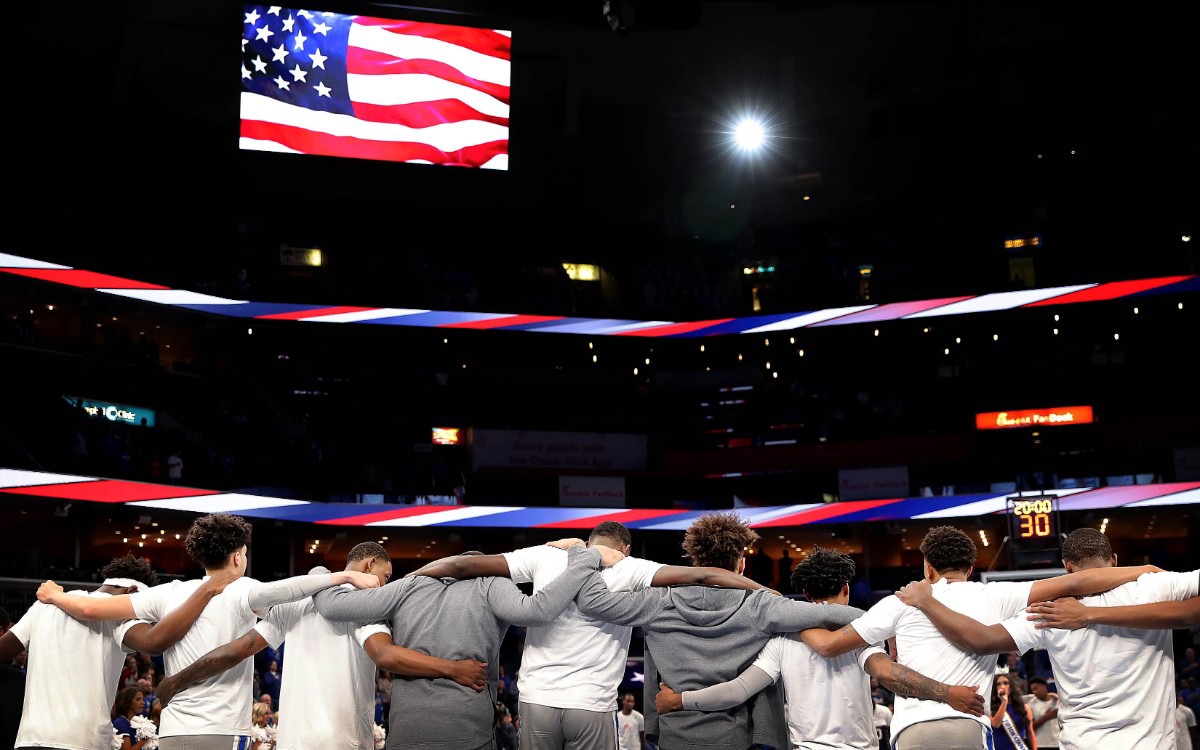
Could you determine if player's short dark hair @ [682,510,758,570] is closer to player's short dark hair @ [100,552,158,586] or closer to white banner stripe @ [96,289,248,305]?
player's short dark hair @ [100,552,158,586]

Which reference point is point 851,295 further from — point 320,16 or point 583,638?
point 583,638

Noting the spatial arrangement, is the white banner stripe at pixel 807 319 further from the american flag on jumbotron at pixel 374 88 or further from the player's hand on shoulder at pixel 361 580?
the player's hand on shoulder at pixel 361 580

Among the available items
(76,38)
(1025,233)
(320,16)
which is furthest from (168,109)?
(1025,233)

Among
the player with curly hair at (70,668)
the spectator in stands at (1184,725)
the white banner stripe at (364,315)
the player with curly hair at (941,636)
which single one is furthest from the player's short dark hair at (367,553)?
the white banner stripe at (364,315)

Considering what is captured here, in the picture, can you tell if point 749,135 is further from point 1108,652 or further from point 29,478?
point 1108,652

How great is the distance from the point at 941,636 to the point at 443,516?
1903cm

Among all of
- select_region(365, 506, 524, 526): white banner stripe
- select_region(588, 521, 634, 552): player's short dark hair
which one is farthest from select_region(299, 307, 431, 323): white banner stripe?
select_region(588, 521, 634, 552): player's short dark hair

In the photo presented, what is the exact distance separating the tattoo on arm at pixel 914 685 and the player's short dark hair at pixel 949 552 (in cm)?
48

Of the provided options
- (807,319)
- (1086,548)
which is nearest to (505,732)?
(1086,548)

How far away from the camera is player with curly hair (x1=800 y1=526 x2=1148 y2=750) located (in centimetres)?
497

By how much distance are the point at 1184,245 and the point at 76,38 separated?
2503 centimetres

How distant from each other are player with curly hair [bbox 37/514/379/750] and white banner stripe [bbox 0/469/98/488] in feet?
46.6

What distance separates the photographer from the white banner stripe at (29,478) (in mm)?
18297

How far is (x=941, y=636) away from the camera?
510 cm
